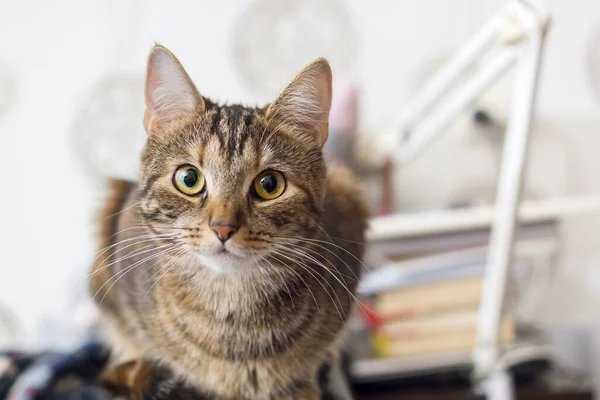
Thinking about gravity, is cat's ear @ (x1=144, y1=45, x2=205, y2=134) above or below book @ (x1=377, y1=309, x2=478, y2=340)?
above

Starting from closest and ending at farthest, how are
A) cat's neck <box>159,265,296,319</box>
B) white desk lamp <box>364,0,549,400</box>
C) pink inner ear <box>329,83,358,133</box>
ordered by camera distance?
cat's neck <box>159,265,296,319</box>
white desk lamp <box>364,0,549,400</box>
pink inner ear <box>329,83,358,133</box>

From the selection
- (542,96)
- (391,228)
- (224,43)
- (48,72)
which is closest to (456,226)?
(391,228)

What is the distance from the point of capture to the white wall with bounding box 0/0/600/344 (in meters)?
1.22

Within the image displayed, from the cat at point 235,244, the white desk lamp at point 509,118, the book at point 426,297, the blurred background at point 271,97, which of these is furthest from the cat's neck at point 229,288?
the blurred background at point 271,97

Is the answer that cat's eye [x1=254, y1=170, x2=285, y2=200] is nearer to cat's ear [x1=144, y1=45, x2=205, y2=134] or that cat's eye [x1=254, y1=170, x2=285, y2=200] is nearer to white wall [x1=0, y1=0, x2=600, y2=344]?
cat's ear [x1=144, y1=45, x2=205, y2=134]

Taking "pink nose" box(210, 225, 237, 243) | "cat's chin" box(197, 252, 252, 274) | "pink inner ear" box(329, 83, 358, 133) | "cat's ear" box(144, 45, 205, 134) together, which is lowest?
"cat's chin" box(197, 252, 252, 274)

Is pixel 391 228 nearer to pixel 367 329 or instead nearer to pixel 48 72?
pixel 367 329

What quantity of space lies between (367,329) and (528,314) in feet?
1.75

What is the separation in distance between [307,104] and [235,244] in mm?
129

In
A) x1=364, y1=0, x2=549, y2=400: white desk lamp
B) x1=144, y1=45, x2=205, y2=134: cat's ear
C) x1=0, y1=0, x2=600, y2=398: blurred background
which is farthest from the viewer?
x1=0, y1=0, x2=600, y2=398: blurred background

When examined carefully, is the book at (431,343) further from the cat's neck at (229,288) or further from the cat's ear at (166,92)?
the cat's ear at (166,92)

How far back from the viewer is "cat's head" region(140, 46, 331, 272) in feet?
1.34

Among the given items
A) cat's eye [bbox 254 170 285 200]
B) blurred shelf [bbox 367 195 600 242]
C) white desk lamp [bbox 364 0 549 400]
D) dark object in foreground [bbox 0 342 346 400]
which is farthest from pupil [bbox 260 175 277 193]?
blurred shelf [bbox 367 195 600 242]

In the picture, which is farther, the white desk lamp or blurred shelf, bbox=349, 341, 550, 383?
blurred shelf, bbox=349, 341, 550, 383
